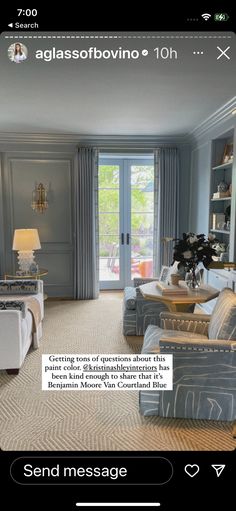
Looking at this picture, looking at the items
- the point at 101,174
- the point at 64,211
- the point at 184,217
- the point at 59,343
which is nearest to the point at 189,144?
the point at 184,217

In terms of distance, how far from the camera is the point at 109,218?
4.68 m

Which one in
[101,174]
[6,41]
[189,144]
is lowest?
[6,41]

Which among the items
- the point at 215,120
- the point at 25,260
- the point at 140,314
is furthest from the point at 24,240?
the point at 215,120

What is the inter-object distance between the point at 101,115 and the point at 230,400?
291 cm

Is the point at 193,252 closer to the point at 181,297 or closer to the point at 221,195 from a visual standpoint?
the point at 181,297

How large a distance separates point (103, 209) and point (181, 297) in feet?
8.54

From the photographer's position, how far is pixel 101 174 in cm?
459

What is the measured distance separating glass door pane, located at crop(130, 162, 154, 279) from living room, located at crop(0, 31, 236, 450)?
0.6 inches

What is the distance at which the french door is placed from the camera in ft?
15.1

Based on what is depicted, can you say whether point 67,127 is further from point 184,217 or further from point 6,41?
point 6,41

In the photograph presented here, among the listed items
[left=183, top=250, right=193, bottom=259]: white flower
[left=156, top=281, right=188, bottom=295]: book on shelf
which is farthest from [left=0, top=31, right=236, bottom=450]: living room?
[left=156, top=281, right=188, bottom=295]: book on shelf

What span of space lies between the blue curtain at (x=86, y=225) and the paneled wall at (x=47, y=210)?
14cm
